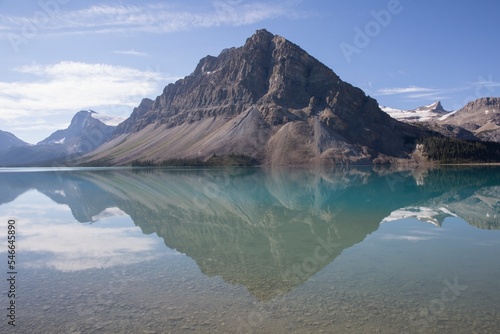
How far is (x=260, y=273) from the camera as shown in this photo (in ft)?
61.2

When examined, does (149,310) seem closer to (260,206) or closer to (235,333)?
(235,333)

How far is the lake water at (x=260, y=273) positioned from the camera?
13.3 meters

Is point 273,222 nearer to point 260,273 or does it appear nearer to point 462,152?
point 260,273

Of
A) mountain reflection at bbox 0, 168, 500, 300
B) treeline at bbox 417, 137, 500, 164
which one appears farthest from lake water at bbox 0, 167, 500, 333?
treeline at bbox 417, 137, 500, 164

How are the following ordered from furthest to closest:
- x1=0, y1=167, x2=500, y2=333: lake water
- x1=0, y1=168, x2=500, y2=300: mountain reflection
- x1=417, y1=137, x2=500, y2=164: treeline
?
x1=417, y1=137, x2=500, y2=164: treeline, x1=0, y1=168, x2=500, y2=300: mountain reflection, x1=0, y1=167, x2=500, y2=333: lake water

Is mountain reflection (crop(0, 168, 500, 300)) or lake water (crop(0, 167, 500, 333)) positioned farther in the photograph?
mountain reflection (crop(0, 168, 500, 300))

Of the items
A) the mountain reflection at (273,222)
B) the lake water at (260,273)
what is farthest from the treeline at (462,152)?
the lake water at (260,273)

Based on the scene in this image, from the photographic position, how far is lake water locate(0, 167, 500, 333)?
1327cm

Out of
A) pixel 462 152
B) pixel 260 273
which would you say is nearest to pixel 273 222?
pixel 260 273

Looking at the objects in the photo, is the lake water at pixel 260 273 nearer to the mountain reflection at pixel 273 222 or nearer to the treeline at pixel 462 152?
the mountain reflection at pixel 273 222

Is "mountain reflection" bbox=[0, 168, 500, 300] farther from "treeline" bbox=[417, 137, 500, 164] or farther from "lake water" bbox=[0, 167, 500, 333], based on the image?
"treeline" bbox=[417, 137, 500, 164]

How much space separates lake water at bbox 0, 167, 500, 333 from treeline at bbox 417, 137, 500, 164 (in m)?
171

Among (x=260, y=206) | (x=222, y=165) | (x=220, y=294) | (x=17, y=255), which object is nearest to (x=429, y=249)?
(x=220, y=294)

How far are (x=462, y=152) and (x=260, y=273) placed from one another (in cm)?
20557
